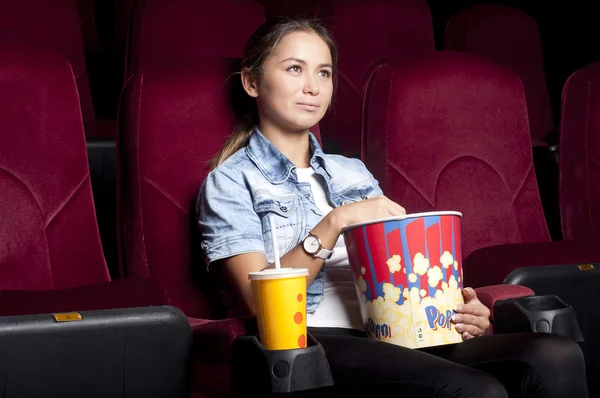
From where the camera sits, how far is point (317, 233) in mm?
755

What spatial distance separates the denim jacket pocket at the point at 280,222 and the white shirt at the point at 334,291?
48mm

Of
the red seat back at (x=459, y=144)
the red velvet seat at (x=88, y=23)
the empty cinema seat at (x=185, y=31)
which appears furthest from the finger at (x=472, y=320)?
the red velvet seat at (x=88, y=23)

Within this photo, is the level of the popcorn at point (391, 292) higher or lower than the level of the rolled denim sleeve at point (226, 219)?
lower

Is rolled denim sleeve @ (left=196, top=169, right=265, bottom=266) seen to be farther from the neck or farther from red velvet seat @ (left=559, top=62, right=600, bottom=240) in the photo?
red velvet seat @ (left=559, top=62, right=600, bottom=240)

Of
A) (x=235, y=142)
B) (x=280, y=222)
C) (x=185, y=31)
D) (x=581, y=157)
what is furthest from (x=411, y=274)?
(x=185, y=31)

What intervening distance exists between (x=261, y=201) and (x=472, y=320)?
26cm

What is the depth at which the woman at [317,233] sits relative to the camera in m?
0.62

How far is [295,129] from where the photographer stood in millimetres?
916

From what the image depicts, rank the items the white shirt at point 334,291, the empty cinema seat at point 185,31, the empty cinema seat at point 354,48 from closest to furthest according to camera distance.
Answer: the white shirt at point 334,291 → the empty cinema seat at point 185,31 → the empty cinema seat at point 354,48

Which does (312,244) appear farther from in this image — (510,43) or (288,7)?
(510,43)

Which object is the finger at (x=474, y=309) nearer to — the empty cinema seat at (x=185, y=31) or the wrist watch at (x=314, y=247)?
the wrist watch at (x=314, y=247)

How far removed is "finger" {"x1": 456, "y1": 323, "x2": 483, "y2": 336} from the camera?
0.67 m

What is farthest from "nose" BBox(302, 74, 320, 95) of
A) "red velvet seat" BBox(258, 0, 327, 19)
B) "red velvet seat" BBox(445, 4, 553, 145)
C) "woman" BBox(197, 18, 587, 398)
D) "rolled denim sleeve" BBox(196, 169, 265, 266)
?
"red velvet seat" BBox(445, 4, 553, 145)

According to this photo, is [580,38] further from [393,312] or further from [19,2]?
[393,312]
